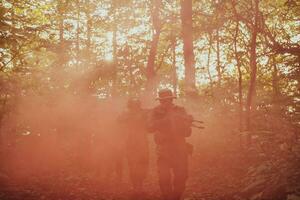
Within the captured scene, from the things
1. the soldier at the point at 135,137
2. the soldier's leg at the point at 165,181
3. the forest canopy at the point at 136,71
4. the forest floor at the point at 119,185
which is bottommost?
the forest floor at the point at 119,185

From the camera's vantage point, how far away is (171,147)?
8.16 meters

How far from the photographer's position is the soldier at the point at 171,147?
8.05 m

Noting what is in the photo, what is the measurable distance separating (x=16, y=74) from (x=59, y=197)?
346 inches

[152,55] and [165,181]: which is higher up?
[152,55]

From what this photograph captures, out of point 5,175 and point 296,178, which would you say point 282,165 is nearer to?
point 296,178

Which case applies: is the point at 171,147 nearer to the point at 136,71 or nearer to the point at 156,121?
the point at 156,121

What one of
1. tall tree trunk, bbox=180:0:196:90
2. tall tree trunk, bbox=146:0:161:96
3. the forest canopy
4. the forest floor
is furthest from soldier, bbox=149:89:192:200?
tall tree trunk, bbox=146:0:161:96

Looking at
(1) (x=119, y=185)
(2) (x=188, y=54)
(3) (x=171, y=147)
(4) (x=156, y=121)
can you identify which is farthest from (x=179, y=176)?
(2) (x=188, y=54)

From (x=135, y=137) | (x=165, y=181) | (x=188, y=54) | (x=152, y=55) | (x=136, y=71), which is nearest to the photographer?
(x=165, y=181)

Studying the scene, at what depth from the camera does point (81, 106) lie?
699 inches

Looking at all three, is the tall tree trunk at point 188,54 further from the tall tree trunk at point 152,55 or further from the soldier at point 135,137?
the soldier at point 135,137

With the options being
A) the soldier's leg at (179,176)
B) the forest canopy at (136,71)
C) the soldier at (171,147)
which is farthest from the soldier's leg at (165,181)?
the forest canopy at (136,71)

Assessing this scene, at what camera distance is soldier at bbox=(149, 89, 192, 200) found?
8055mm

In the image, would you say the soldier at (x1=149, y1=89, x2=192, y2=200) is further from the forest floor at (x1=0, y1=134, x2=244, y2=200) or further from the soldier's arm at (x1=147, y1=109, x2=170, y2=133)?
the forest floor at (x1=0, y1=134, x2=244, y2=200)
